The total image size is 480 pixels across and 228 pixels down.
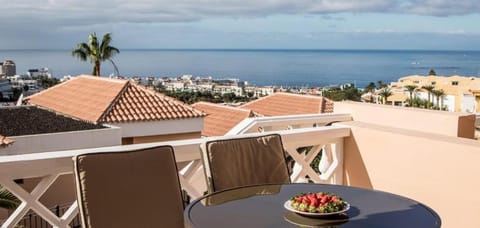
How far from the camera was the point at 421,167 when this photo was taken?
3867 mm

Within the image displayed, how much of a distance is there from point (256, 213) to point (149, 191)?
2.15ft

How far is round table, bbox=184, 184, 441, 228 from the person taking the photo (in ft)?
7.22

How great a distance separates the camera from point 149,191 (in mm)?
2723

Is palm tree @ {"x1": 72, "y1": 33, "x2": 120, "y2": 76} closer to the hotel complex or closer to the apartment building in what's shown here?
the apartment building

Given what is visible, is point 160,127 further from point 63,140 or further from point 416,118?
point 416,118

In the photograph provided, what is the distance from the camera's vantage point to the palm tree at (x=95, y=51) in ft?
91.8

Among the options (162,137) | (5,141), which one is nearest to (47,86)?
(162,137)

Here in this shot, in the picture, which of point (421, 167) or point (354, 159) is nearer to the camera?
point (421, 167)

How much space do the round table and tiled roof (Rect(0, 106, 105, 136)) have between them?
10.2 meters

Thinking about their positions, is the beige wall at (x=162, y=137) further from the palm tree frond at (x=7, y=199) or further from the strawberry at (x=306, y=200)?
the strawberry at (x=306, y=200)

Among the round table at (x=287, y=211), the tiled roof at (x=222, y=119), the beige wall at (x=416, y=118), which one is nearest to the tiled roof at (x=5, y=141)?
the tiled roof at (x=222, y=119)

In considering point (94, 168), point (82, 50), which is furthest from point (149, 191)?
point (82, 50)

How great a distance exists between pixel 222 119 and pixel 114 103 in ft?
9.98

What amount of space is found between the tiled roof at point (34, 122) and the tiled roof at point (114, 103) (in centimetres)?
72
